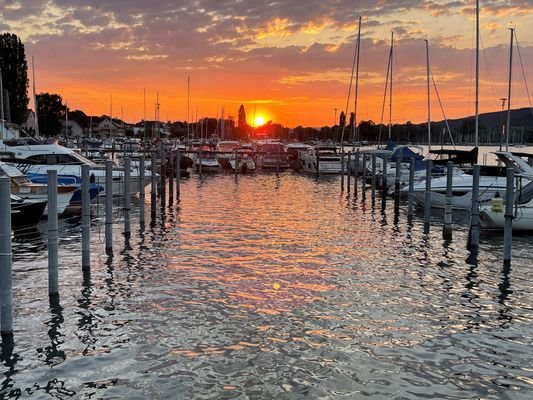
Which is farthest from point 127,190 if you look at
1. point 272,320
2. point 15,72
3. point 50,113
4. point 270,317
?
point 50,113

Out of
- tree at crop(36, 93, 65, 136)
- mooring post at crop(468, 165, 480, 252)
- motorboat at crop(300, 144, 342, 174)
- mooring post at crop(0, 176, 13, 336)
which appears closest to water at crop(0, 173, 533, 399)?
mooring post at crop(468, 165, 480, 252)

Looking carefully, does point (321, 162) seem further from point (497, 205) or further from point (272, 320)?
point (272, 320)

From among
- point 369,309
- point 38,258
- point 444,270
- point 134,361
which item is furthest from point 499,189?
point 134,361

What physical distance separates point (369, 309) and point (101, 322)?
468 cm

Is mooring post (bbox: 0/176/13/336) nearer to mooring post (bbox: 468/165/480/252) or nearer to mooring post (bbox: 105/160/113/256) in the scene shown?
mooring post (bbox: 105/160/113/256)

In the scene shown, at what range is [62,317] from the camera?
9.70m

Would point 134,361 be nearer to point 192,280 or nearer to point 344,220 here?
point 192,280

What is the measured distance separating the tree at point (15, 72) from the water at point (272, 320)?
77940 millimetres

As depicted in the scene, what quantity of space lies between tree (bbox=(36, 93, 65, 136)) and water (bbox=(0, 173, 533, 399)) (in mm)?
106899

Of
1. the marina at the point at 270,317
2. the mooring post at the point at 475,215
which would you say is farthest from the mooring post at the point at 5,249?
the mooring post at the point at 475,215

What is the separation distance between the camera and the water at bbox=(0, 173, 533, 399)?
286 inches

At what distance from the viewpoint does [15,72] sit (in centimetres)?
9044

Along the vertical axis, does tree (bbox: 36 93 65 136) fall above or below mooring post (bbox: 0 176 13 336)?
above

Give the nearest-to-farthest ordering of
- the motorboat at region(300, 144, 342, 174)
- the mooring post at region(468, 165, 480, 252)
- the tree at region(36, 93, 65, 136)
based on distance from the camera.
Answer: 1. the mooring post at region(468, 165, 480, 252)
2. the motorboat at region(300, 144, 342, 174)
3. the tree at region(36, 93, 65, 136)
